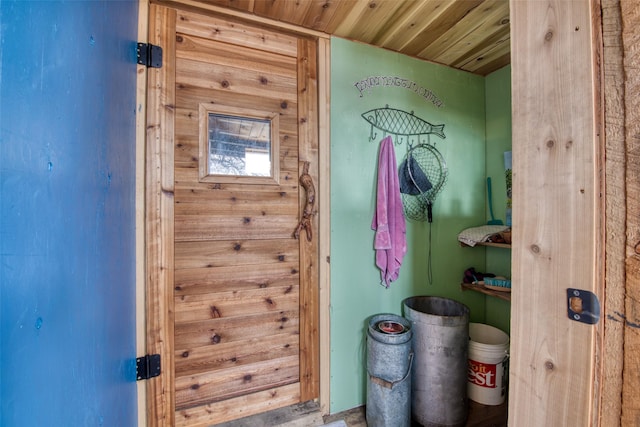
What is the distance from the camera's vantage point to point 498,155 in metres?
2.08

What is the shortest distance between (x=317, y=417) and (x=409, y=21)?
7.78 ft

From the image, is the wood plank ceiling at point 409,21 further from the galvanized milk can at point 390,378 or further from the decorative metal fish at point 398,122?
the galvanized milk can at point 390,378

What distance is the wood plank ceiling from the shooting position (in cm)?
143

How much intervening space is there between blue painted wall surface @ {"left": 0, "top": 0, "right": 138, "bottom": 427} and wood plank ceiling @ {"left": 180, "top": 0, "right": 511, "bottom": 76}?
95 cm

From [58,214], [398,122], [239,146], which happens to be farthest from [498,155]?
[58,214]

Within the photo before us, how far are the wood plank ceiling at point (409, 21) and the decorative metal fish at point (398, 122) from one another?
1.43 ft

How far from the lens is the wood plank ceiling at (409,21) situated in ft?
4.70

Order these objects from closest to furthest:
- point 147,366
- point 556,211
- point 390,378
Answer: point 556,211 → point 147,366 → point 390,378

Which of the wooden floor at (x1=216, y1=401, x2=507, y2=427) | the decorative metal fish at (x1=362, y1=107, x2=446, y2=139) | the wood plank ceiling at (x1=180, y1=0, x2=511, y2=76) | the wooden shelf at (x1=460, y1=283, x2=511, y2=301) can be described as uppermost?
the wood plank ceiling at (x1=180, y1=0, x2=511, y2=76)

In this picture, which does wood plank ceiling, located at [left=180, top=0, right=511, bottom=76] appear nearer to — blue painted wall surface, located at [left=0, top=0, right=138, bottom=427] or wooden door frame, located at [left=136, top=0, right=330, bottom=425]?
wooden door frame, located at [left=136, top=0, right=330, bottom=425]

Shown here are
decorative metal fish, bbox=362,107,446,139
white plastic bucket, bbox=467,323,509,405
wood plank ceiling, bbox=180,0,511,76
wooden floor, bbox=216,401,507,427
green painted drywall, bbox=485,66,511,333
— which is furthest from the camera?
green painted drywall, bbox=485,66,511,333

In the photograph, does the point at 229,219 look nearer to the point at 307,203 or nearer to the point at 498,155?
the point at 307,203

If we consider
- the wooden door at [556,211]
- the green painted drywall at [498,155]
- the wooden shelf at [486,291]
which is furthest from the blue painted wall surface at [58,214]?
the green painted drywall at [498,155]

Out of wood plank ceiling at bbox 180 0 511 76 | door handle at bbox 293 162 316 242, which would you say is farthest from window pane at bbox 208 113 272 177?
wood plank ceiling at bbox 180 0 511 76
